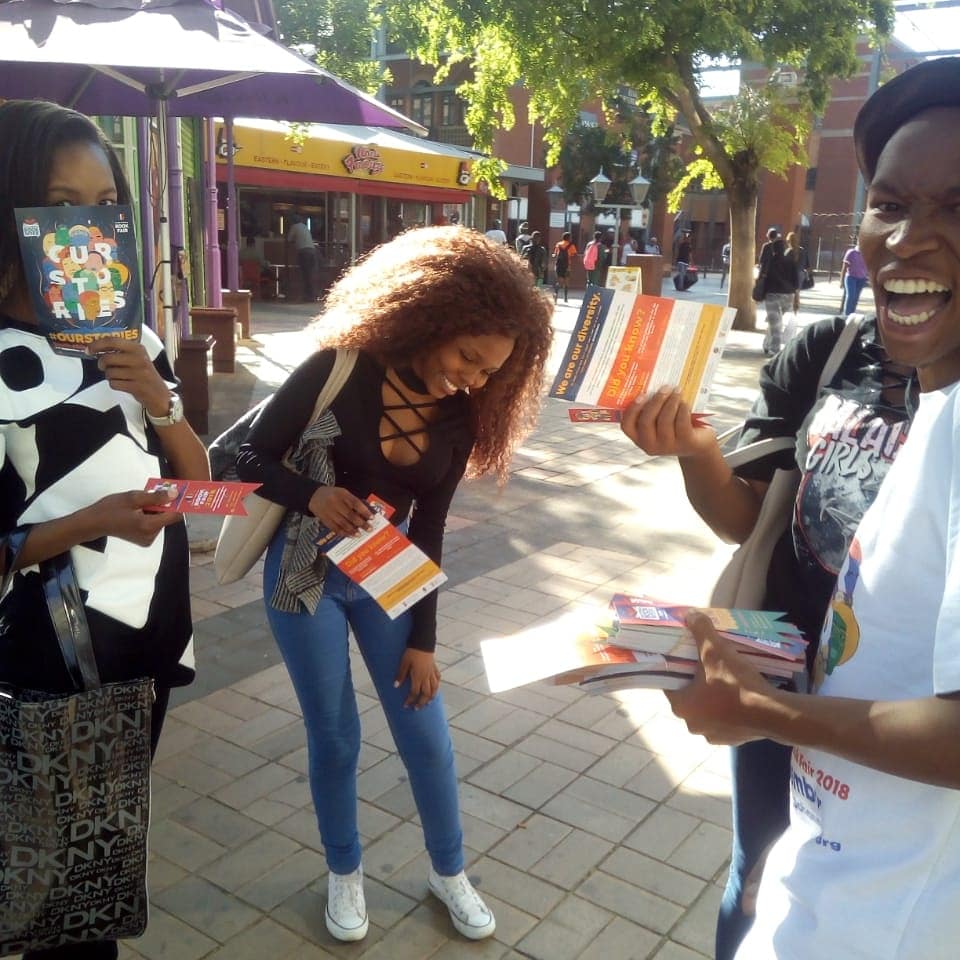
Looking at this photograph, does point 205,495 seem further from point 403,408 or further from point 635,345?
point 635,345

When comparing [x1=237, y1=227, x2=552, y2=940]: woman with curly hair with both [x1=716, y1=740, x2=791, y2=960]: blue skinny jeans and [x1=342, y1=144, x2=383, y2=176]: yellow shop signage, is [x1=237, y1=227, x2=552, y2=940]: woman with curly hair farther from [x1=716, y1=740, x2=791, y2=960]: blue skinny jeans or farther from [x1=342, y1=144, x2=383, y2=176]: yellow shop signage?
[x1=342, y1=144, x2=383, y2=176]: yellow shop signage

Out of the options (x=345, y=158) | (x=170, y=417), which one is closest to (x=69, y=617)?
(x=170, y=417)

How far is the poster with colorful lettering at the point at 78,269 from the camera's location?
5.65ft

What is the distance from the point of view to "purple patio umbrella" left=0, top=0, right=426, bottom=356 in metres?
3.79

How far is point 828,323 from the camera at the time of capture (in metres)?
1.88

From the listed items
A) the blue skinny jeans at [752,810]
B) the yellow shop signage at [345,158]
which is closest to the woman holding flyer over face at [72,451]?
the blue skinny jeans at [752,810]

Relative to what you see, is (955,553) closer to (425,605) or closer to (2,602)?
(425,605)

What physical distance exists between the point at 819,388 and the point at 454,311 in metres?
0.91

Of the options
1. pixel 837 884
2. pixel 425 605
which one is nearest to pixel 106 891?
pixel 425 605

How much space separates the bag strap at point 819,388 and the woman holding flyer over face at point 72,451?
110cm

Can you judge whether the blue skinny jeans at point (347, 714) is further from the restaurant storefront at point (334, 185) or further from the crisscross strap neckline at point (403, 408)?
the restaurant storefront at point (334, 185)

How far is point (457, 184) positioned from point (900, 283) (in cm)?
2374

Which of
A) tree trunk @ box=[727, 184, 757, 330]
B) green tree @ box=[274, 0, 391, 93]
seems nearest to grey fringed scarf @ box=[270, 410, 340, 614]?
tree trunk @ box=[727, 184, 757, 330]

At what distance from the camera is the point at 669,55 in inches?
544
